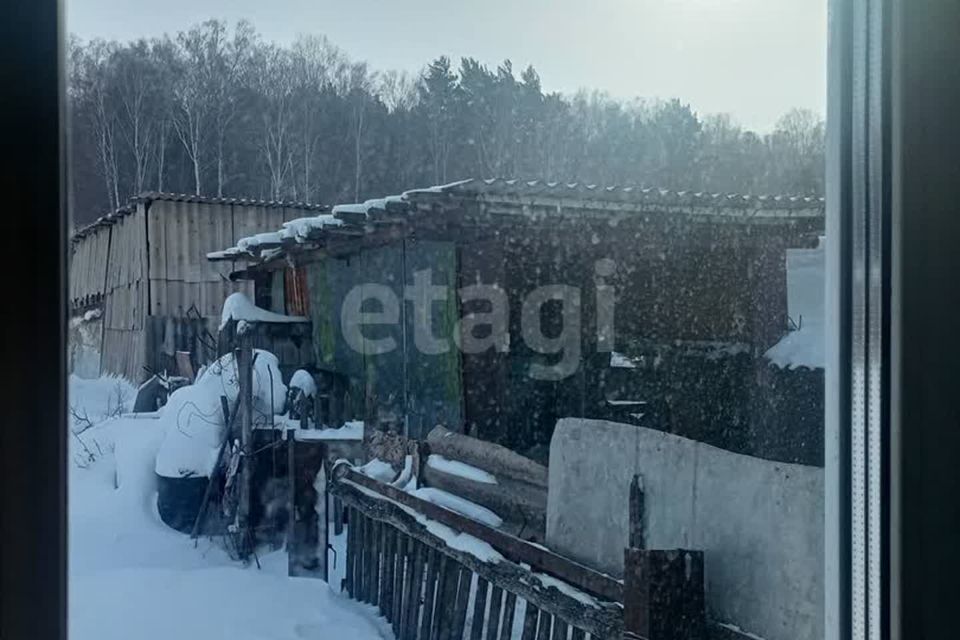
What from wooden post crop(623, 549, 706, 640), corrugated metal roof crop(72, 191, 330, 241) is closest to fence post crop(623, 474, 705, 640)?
wooden post crop(623, 549, 706, 640)

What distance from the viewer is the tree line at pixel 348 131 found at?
0.66m

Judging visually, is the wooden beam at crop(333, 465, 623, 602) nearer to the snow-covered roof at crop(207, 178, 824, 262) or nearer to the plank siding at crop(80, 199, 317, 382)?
the snow-covered roof at crop(207, 178, 824, 262)

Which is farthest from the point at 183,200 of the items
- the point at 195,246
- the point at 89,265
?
the point at 89,265

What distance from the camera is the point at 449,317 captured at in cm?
167

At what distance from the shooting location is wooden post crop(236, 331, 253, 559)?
50.8 inches

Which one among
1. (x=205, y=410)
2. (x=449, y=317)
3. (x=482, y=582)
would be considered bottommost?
(x=482, y=582)

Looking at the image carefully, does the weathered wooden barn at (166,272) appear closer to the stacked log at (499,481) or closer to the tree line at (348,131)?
the tree line at (348,131)

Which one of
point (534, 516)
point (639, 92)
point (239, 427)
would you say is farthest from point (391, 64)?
point (534, 516)

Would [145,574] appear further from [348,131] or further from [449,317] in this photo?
Result: [449,317]

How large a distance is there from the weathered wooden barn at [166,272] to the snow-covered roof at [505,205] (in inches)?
1.2

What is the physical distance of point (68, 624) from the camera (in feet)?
1.32

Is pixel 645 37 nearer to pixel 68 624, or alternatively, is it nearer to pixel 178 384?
pixel 178 384

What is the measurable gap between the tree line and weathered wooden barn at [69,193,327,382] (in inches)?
1.4

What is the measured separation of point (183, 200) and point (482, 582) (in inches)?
47.3
